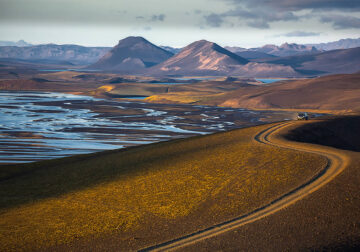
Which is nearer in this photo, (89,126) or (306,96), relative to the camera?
(89,126)

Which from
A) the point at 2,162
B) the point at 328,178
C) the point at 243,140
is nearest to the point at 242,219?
the point at 328,178

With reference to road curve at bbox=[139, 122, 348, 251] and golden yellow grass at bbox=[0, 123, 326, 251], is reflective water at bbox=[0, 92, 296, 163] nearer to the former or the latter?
golden yellow grass at bbox=[0, 123, 326, 251]

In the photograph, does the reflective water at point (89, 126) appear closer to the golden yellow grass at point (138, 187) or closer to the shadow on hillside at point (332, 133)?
the golden yellow grass at point (138, 187)

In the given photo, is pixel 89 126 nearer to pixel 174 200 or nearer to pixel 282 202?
pixel 174 200

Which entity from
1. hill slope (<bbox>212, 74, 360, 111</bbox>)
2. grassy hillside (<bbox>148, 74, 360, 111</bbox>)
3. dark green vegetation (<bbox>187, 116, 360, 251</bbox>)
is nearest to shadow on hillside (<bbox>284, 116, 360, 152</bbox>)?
dark green vegetation (<bbox>187, 116, 360, 251</bbox>)

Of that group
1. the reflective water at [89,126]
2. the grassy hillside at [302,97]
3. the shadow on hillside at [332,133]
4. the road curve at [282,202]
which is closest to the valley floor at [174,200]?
the road curve at [282,202]

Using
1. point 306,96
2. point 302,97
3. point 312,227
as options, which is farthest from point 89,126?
point 306,96
